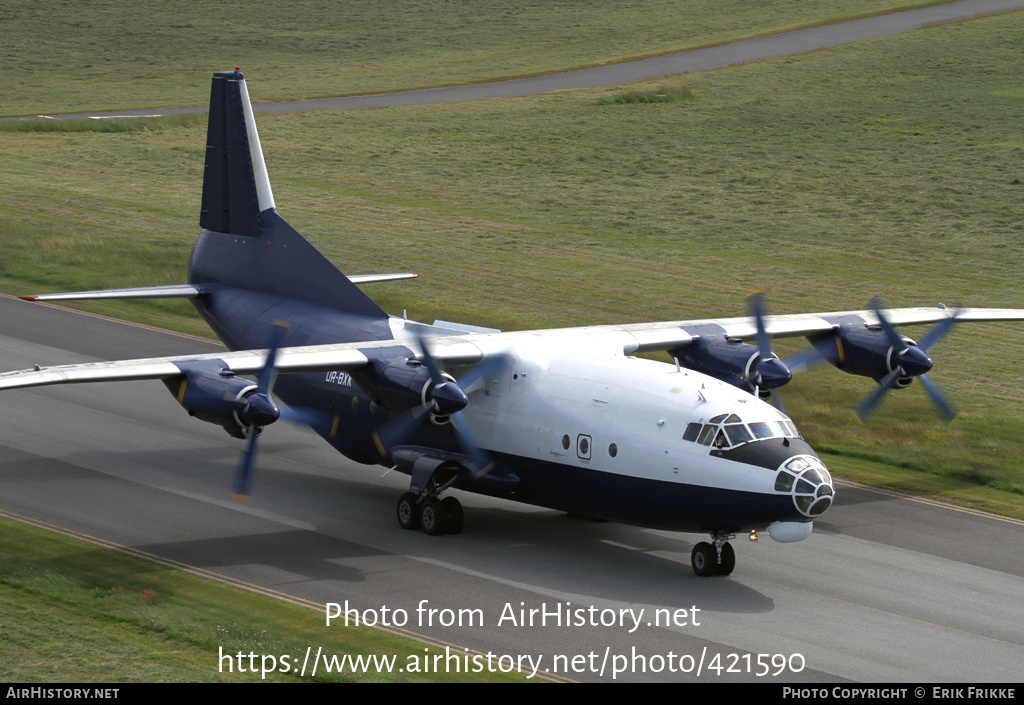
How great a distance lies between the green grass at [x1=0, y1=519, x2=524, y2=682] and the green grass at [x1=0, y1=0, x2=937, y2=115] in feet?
260

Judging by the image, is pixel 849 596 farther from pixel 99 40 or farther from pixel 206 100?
pixel 99 40

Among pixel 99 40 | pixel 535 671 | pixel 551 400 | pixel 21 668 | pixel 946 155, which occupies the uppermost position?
pixel 99 40

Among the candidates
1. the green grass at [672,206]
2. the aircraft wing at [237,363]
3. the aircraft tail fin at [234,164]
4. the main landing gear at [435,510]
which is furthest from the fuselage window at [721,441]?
the aircraft tail fin at [234,164]

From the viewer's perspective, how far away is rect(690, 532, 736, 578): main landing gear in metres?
27.3

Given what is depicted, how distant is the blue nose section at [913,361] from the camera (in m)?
32.1

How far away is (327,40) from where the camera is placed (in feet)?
409

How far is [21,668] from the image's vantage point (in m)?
22.0

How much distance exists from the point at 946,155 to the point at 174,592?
224 ft

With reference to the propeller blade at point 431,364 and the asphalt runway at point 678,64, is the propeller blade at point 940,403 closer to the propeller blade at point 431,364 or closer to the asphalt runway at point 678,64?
the propeller blade at point 431,364

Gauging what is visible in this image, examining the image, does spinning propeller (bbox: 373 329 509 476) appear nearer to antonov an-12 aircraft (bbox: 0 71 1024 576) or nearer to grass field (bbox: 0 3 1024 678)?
antonov an-12 aircraft (bbox: 0 71 1024 576)

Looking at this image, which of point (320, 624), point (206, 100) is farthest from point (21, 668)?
point (206, 100)

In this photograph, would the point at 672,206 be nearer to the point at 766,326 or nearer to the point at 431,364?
the point at 766,326

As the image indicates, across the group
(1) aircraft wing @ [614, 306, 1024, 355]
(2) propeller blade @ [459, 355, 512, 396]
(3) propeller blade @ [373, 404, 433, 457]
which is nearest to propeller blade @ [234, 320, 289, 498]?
(3) propeller blade @ [373, 404, 433, 457]

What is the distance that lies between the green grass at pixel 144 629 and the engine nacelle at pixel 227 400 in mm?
3632
